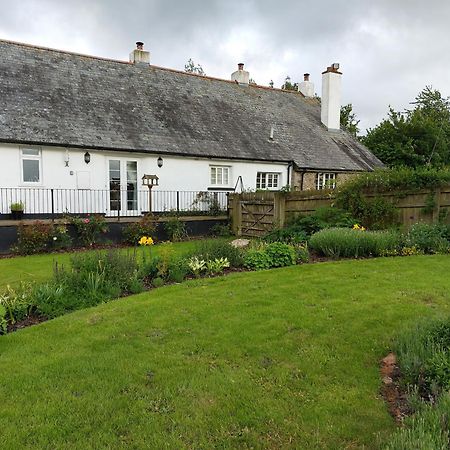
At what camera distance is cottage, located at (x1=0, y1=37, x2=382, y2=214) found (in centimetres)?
1402

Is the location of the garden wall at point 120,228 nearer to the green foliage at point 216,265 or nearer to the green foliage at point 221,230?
the green foliage at point 221,230

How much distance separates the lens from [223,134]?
18.4m

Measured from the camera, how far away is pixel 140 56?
19.8 m

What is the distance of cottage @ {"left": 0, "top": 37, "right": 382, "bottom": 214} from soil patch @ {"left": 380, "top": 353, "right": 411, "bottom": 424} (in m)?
11.7

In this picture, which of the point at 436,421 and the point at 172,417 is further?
the point at 172,417

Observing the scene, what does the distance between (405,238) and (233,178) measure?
9927 millimetres

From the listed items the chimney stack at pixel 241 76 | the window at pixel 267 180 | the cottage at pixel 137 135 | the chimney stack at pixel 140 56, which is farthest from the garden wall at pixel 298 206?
the chimney stack at pixel 241 76

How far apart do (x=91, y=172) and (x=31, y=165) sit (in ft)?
6.65

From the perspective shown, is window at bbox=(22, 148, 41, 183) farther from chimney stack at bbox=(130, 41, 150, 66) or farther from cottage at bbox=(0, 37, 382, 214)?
chimney stack at bbox=(130, 41, 150, 66)

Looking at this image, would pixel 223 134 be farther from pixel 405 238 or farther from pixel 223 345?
pixel 223 345

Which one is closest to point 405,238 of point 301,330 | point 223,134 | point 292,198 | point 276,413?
point 292,198

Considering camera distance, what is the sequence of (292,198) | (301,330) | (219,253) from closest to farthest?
(301,330) < (219,253) < (292,198)

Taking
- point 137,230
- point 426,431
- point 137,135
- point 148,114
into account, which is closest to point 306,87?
point 148,114

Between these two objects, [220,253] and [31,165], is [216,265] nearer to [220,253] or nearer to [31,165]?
[220,253]
